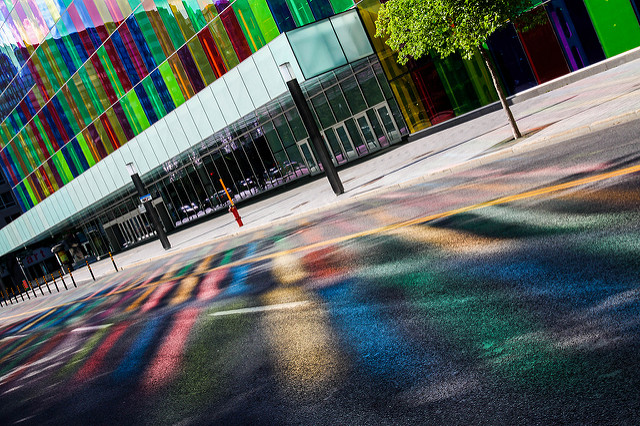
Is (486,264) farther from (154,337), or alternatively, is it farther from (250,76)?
(250,76)

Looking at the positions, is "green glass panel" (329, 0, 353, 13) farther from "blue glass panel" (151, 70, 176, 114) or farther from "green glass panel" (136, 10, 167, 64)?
"blue glass panel" (151, 70, 176, 114)

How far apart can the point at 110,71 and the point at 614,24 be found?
29.4 m

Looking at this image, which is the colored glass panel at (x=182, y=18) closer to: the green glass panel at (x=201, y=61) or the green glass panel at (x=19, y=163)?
the green glass panel at (x=201, y=61)

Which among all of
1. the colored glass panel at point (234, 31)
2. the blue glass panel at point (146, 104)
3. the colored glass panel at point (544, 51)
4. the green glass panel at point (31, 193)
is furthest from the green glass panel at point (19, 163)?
the colored glass panel at point (544, 51)

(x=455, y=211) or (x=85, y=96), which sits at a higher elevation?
(x=85, y=96)

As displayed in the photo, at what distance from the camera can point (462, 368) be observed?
450 cm

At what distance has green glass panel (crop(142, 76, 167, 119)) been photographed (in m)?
34.8

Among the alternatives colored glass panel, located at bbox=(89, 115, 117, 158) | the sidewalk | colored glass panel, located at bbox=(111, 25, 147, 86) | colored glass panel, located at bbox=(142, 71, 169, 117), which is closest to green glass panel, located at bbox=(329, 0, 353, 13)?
the sidewalk

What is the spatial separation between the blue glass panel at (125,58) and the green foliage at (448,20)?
24.2 meters

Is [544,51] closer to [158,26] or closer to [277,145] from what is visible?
[277,145]

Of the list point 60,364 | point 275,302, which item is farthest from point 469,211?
point 60,364

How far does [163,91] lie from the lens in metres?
34.2

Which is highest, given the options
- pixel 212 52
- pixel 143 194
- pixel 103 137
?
pixel 103 137

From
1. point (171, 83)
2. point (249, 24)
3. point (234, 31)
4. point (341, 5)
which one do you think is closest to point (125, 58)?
point (171, 83)
